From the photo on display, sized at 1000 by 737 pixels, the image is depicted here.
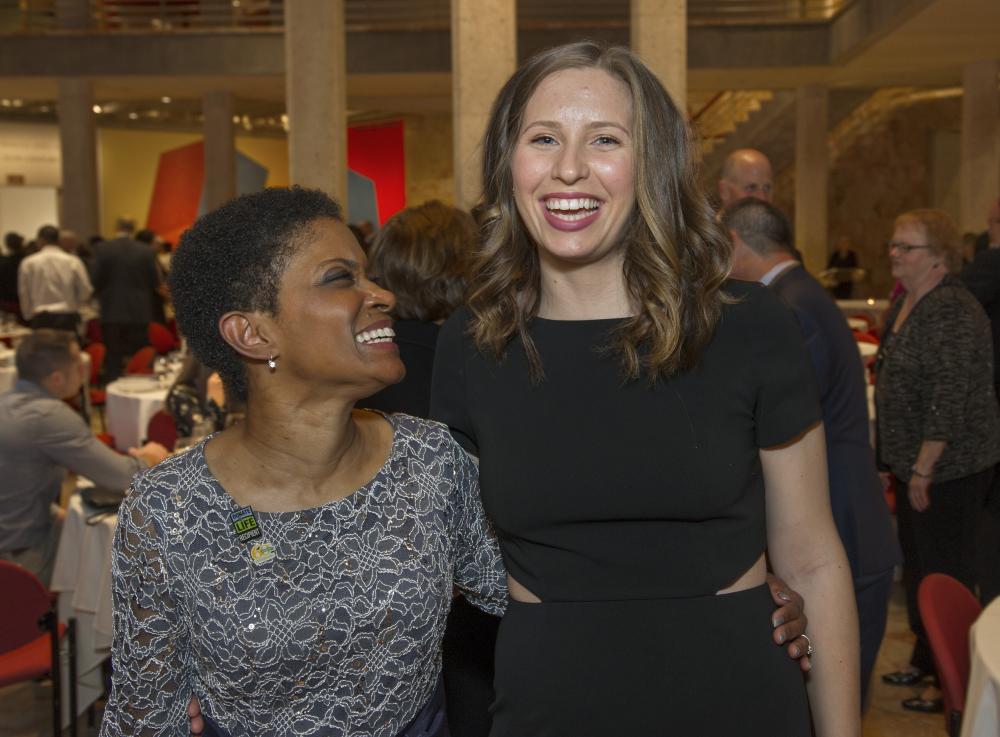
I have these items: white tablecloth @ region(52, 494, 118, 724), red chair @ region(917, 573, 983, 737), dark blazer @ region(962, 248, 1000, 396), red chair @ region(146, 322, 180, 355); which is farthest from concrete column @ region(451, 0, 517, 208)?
red chair @ region(917, 573, 983, 737)

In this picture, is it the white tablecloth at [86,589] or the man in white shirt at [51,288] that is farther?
the man in white shirt at [51,288]

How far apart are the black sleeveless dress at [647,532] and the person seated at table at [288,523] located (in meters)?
0.18

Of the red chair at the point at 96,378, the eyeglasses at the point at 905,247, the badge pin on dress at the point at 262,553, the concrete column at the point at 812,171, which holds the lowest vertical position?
the red chair at the point at 96,378

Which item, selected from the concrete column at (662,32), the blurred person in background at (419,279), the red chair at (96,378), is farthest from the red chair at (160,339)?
the blurred person in background at (419,279)

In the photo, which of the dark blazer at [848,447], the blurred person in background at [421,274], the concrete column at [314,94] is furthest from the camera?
the concrete column at [314,94]

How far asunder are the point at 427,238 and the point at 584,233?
201 cm

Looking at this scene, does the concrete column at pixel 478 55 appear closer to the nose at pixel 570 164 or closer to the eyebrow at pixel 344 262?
the eyebrow at pixel 344 262

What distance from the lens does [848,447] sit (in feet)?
10.2

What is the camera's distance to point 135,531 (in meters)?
1.64

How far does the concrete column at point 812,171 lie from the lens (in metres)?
17.4

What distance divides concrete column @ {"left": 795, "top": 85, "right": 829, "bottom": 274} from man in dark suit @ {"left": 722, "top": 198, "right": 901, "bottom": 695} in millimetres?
14769

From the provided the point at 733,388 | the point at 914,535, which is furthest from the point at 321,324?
the point at 914,535

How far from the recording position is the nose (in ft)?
5.05

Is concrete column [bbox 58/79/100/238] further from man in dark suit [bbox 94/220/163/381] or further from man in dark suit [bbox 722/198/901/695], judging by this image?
man in dark suit [bbox 722/198/901/695]
